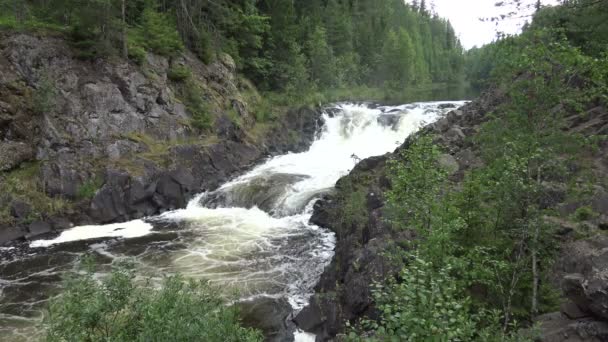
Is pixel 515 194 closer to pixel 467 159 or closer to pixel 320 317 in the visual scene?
pixel 320 317

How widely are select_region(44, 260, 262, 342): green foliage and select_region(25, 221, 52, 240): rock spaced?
13.7 m

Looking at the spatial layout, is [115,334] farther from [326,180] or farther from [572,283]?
[326,180]

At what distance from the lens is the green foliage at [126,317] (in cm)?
625

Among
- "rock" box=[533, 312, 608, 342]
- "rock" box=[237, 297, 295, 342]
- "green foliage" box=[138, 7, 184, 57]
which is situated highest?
"green foliage" box=[138, 7, 184, 57]

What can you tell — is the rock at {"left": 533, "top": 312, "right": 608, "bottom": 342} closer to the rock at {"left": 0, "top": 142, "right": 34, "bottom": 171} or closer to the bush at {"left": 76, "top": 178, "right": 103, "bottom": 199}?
the bush at {"left": 76, "top": 178, "right": 103, "bottom": 199}

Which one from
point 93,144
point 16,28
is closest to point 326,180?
point 93,144

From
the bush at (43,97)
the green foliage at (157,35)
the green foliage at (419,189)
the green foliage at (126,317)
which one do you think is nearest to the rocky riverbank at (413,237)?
the green foliage at (419,189)

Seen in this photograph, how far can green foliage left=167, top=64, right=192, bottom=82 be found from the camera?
2822 cm

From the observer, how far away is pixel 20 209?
18.5 metres

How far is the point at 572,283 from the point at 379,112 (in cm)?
3261

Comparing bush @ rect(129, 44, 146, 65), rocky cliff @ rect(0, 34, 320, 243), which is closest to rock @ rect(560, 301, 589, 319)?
rocky cliff @ rect(0, 34, 320, 243)

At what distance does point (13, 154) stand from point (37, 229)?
152 inches

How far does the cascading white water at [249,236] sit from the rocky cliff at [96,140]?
117 centimetres

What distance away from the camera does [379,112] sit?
1524 inches
